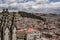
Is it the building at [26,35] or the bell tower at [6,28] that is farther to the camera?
the building at [26,35]

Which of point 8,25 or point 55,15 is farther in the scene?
point 55,15

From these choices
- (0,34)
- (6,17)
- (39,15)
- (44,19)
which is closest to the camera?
(6,17)

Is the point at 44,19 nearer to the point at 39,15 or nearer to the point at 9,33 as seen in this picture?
the point at 39,15

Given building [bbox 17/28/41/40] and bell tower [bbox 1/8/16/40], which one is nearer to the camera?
bell tower [bbox 1/8/16/40]

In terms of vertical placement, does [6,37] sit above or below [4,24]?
below

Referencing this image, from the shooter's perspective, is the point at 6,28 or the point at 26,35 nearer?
the point at 6,28

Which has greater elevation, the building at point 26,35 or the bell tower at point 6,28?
the bell tower at point 6,28

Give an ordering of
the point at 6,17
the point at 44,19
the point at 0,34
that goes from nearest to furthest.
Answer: the point at 6,17, the point at 0,34, the point at 44,19

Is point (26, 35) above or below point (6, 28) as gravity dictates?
below

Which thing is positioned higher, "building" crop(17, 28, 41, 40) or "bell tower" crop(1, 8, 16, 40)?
"bell tower" crop(1, 8, 16, 40)

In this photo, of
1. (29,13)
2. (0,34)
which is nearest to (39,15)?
(29,13)
